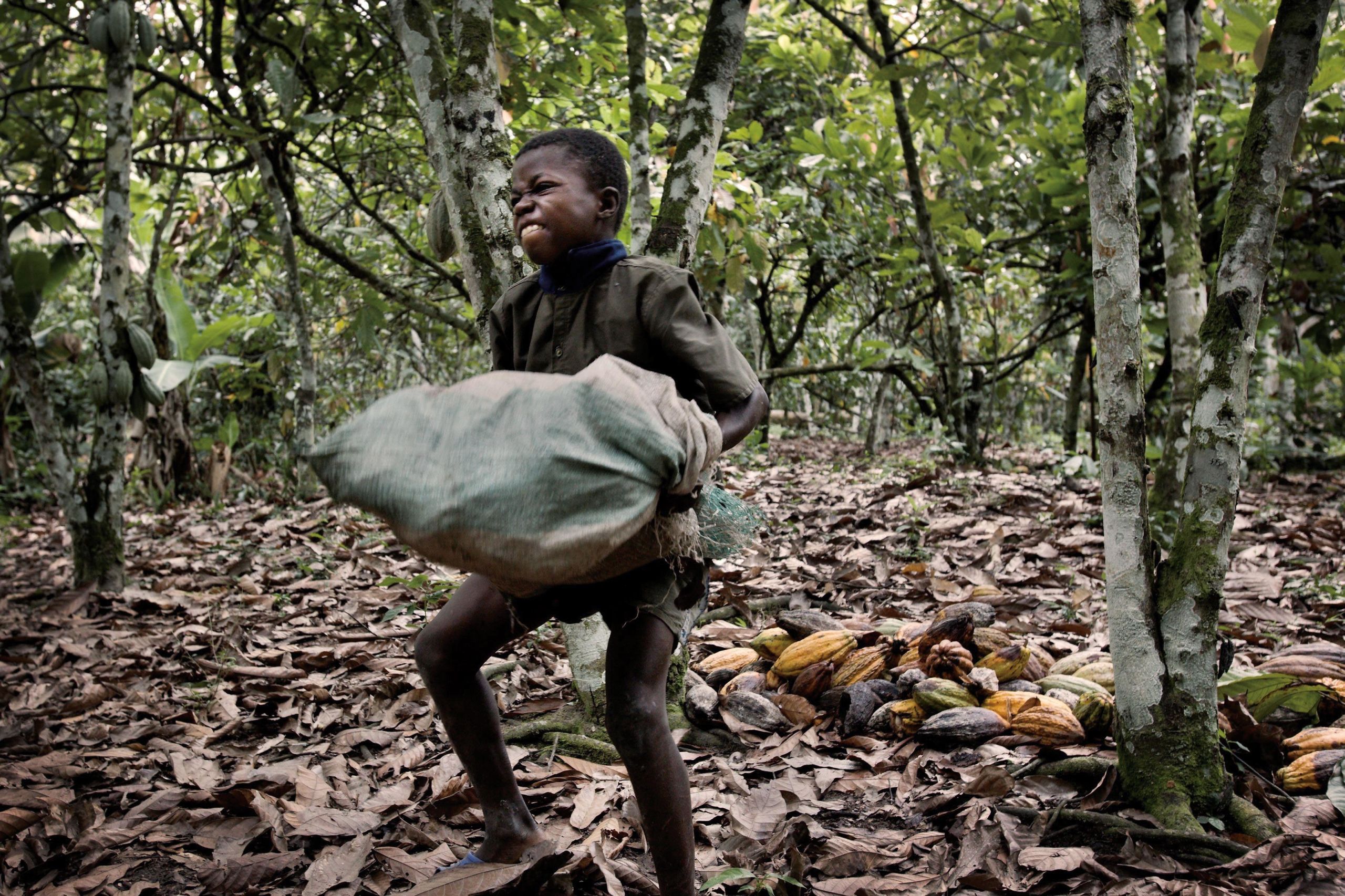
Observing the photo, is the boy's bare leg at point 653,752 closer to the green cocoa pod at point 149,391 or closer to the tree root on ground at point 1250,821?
the tree root on ground at point 1250,821

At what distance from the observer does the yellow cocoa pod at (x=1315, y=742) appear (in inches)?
83.2

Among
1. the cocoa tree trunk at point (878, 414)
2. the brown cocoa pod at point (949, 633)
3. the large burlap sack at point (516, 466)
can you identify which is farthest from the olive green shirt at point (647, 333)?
the cocoa tree trunk at point (878, 414)

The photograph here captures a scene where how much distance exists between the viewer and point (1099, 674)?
8.77ft

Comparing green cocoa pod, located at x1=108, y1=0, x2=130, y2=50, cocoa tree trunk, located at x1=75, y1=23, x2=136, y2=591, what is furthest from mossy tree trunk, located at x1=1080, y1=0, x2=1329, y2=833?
cocoa tree trunk, located at x1=75, y1=23, x2=136, y2=591

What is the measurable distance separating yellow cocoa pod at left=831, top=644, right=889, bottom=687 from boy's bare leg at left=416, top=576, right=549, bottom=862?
1.21m

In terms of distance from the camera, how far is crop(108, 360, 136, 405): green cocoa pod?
404cm

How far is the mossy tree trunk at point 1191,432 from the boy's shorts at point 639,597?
3.03ft

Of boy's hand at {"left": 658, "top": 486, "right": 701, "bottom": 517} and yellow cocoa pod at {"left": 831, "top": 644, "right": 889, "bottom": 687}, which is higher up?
boy's hand at {"left": 658, "top": 486, "right": 701, "bottom": 517}

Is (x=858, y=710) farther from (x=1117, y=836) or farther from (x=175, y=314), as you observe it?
(x=175, y=314)

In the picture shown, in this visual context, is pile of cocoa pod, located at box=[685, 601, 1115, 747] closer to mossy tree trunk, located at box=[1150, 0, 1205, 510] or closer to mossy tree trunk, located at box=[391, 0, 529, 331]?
mossy tree trunk, located at box=[1150, 0, 1205, 510]

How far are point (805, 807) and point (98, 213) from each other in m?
8.48

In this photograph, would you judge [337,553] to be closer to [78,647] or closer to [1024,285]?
[78,647]

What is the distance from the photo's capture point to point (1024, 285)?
25.1ft

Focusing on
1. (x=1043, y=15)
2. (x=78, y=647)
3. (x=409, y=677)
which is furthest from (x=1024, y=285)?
(x=78, y=647)
